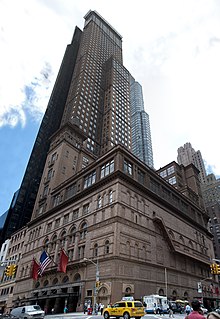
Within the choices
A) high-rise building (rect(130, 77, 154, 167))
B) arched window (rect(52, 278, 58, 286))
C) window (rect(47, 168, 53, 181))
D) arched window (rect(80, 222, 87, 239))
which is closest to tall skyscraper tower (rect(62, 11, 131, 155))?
window (rect(47, 168, 53, 181))

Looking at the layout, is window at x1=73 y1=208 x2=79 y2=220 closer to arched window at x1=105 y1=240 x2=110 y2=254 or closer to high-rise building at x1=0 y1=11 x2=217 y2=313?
high-rise building at x1=0 y1=11 x2=217 y2=313

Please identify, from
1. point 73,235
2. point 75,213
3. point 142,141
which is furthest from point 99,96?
point 73,235

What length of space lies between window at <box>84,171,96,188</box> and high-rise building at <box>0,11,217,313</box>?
266 millimetres

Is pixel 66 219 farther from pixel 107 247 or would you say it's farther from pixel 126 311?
pixel 126 311

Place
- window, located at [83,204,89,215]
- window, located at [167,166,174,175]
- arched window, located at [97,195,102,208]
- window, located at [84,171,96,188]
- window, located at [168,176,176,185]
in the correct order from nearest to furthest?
arched window, located at [97,195,102,208], window, located at [83,204,89,215], window, located at [84,171,96,188], window, located at [168,176,176,185], window, located at [167,166,174,175]

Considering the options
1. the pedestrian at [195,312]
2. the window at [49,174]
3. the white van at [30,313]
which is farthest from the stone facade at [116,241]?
the pedestrian at [195,312]

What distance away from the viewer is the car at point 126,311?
22719mm

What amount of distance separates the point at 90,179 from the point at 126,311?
33389 millimetres

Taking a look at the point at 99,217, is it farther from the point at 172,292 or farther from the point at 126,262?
the point at 172,292

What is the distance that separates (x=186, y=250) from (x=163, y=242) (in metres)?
11.6

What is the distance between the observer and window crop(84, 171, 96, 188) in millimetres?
53144

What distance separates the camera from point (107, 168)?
50219 mm

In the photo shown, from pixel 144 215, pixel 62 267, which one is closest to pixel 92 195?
pixel 144 215

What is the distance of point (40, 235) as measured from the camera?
60.4 metres
